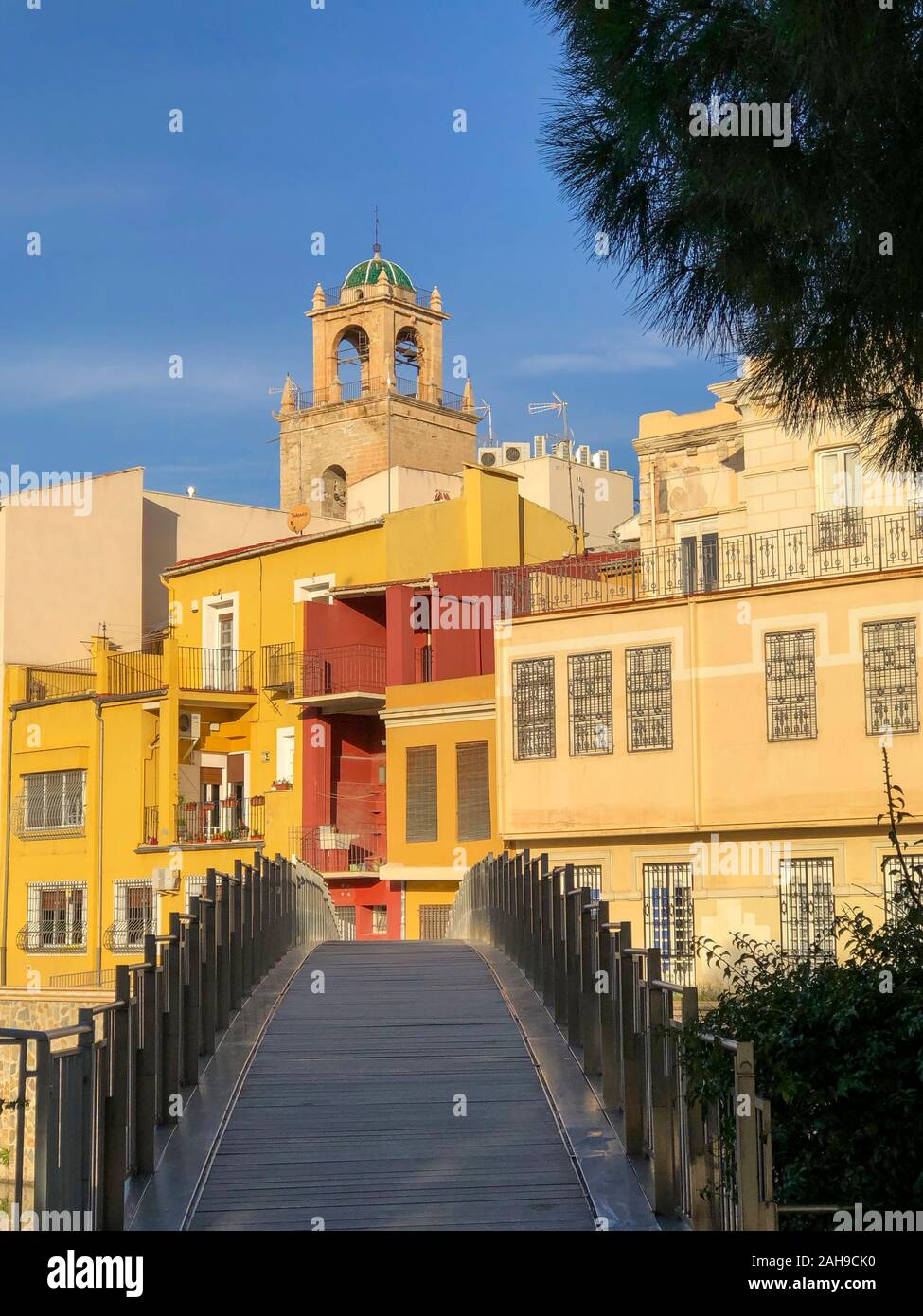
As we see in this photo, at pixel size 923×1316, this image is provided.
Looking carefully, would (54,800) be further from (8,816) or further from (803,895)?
(803,895)

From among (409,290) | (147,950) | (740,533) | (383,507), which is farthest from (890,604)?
(409,290)

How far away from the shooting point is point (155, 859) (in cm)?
4528

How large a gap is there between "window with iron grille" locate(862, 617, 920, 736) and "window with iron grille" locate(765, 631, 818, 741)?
99cm

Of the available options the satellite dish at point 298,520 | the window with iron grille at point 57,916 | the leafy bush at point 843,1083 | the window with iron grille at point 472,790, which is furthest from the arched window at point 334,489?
the leafy bush at point 843,1083

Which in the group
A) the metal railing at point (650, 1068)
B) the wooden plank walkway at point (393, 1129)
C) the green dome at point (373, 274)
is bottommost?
the wooden plank walkway at point (393, 1129)

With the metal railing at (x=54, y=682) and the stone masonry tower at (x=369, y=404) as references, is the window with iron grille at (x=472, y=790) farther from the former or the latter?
the stone masonry tower at (x=369, y=404)

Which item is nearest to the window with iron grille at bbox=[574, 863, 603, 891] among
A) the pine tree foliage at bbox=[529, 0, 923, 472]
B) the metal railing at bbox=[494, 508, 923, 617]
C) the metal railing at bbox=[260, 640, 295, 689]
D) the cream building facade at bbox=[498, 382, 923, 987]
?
the cream building facade at bbox=[498, 382, 923, 987]

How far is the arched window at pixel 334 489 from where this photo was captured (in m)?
80.6

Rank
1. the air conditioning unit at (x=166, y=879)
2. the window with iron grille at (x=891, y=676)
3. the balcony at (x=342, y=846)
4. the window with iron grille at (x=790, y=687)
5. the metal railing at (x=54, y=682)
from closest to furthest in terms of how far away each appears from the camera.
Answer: the window with iron grille at (x=891, y=676), the window with iron grille at (x=790, y=687), the balcony at (x=342, y=846), the air conditioning unit at (x=166, y=879), the metal railing at (x=54, y=682)

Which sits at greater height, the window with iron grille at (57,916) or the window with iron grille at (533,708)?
the window with iron grille at (533,708)

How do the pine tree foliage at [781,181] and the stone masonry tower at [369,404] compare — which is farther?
the stone masonry tower at [369,404]

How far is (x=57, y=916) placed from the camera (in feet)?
156

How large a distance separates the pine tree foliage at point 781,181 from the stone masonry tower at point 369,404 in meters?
68.0

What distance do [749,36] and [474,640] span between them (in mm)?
33040
